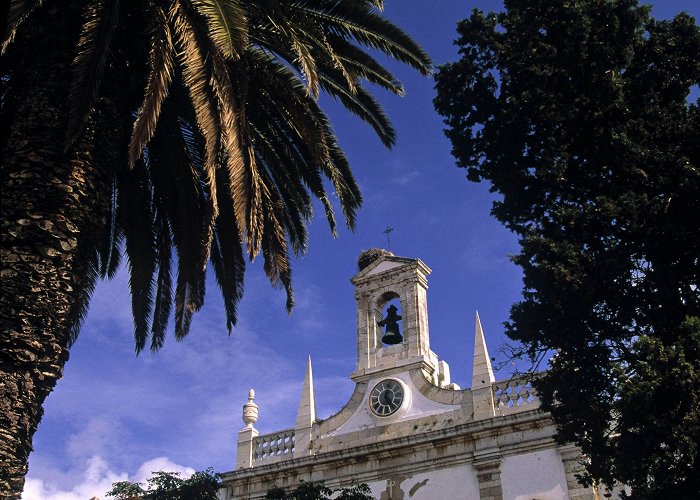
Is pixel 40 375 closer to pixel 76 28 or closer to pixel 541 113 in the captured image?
pixel 76 28

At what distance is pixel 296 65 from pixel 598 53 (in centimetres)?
430

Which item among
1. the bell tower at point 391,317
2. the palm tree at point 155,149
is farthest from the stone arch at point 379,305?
the palm tree at point 155,149

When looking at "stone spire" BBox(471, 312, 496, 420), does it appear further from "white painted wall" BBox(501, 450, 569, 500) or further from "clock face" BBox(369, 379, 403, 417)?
"clock face" BBox(369, 379, 403, 417)

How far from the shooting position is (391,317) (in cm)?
2214

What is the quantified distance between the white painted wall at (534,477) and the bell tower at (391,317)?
3.54 m

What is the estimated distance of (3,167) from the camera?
793cm

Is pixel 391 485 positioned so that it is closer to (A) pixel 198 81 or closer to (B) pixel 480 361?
(B) pixel 480 361

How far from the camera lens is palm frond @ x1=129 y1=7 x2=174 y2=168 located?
843 centimetres

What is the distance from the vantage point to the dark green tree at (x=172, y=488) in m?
19.3

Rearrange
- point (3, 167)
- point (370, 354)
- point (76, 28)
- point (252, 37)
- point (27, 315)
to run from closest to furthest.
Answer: point (27, 315), point (3, 167), point (76, 28), point (252, 37), point (370, 354)

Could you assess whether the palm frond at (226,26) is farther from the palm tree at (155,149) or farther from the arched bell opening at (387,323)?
the arched bell opening at (387,323)

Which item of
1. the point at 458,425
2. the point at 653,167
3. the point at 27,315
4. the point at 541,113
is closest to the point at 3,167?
the point at 27,315

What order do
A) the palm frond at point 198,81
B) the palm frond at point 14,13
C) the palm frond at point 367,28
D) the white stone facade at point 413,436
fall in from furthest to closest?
the white stone facade at point 413,436 → the palm frond at point 367,28 → the palm frond at point 198,81 → the palm frond at point 14,13

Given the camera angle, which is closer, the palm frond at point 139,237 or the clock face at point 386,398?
the palm frond at point 139,237
